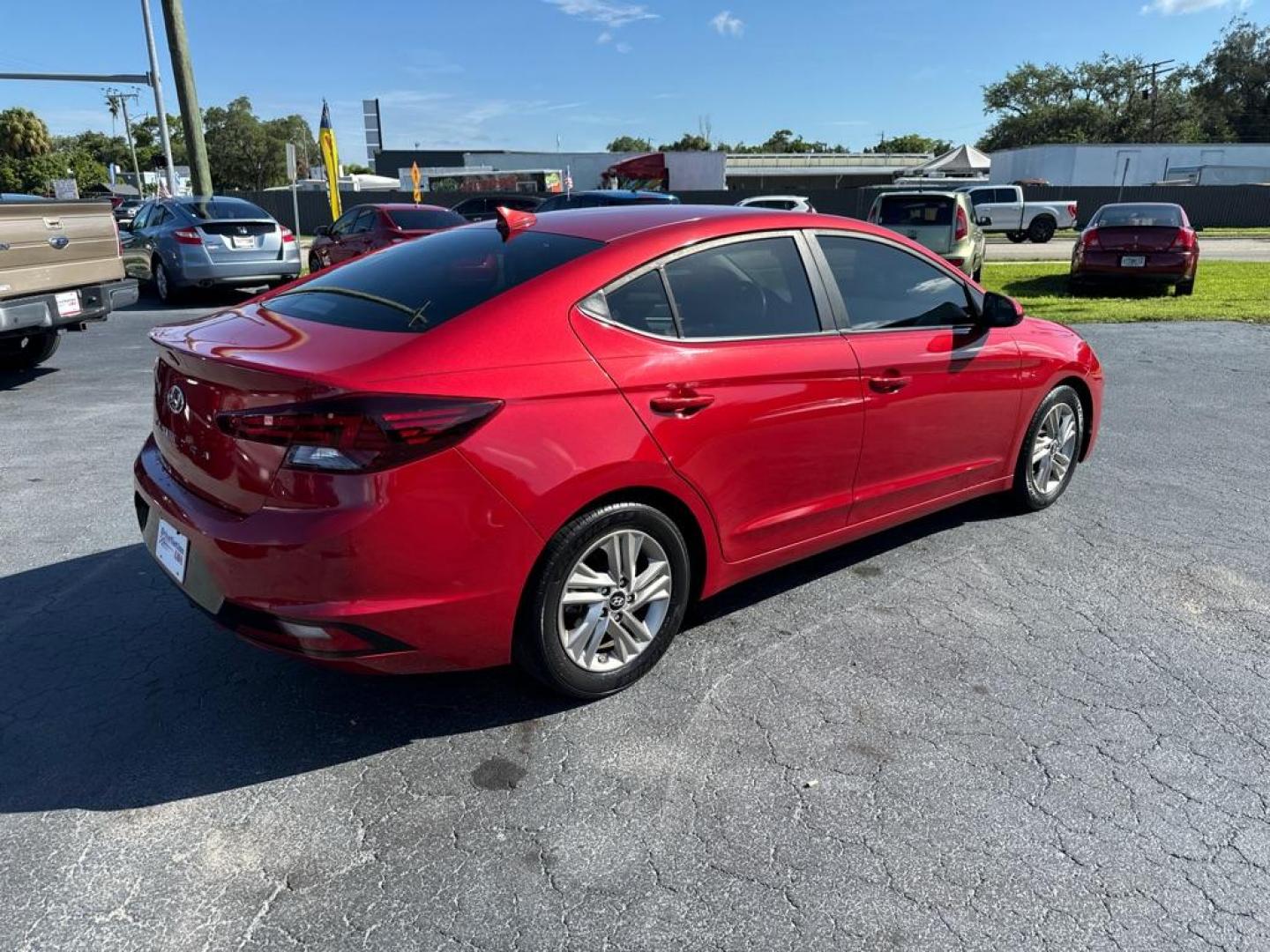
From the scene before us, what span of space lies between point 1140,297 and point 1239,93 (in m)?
79.2

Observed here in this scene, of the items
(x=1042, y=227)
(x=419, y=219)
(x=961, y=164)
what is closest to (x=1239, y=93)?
(x=961, y=164)

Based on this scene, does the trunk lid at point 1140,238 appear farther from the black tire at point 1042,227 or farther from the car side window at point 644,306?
the black tire at point 1042,227

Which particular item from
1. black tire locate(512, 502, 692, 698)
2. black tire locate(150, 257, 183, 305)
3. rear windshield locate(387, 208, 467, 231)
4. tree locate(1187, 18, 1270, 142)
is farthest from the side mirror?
tree locate(1187, 18, 1270, 142)

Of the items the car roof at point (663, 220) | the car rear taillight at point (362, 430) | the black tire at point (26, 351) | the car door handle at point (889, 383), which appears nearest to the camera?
the car rear taillight at point (362, 430)

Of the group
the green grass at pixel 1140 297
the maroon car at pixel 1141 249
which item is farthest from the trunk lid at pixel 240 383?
the maroon car at pixel 1141 249

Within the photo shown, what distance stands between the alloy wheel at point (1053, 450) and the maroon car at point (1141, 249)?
33.9ft

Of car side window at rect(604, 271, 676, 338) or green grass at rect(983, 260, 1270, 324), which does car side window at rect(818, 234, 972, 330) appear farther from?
green grass at rect(983, 260, 1270, 324)

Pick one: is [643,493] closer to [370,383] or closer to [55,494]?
[370,383]

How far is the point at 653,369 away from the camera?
3078mm

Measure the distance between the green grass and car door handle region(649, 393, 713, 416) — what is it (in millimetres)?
10131

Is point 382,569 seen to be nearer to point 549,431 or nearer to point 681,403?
point 549,431

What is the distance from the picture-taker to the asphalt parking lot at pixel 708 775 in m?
2.25

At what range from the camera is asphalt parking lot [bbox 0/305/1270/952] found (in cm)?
225

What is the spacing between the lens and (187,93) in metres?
17.4
